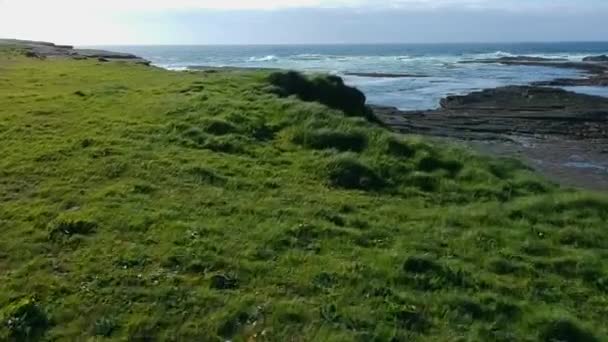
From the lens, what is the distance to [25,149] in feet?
47.2

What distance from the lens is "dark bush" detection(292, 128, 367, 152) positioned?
1596 centimetres

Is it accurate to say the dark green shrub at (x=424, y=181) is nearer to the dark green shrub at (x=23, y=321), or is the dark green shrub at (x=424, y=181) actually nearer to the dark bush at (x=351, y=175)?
the dark bush at (x=351, y=175)

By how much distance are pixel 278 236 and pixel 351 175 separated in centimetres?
397

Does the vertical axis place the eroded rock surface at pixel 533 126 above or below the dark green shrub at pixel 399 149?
below

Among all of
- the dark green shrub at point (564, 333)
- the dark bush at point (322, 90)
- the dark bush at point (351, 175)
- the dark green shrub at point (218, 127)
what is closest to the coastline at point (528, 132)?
the dark bush at point (322, 90)

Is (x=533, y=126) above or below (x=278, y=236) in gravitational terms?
below

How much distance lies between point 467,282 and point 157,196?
532cm

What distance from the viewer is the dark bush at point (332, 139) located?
16.0 m

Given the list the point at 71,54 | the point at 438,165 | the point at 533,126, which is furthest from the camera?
the point at 71,54

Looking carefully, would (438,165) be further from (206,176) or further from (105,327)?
(105,327)

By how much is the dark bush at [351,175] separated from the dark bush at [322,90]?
903cm

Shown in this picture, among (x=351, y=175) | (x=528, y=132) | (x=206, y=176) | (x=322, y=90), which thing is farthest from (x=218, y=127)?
(x=528, y=132)

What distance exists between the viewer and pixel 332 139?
1606cm

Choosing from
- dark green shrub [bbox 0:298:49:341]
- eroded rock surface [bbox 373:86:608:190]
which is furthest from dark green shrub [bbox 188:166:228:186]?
eroded rock surface [bbox 373:86:608:190]
